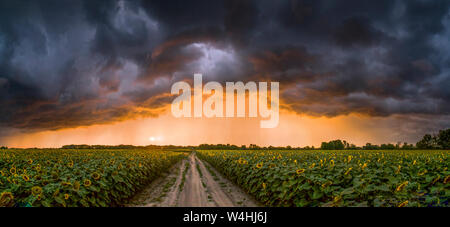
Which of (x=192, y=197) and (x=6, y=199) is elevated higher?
(x=6, y=199)

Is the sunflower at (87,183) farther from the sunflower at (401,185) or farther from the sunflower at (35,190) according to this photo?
the sunflower at (401,185)

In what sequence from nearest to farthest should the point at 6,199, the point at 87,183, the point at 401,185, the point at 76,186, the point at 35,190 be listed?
the point at 401,185
the point at 6,199
the point at 35,190
the point at 76,186
the point at 87,183

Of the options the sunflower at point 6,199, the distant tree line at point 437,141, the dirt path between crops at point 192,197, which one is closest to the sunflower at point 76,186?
the sunflower at point 6,199

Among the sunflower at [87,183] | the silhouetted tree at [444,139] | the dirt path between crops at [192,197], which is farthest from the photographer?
the silhouetted tree at [444,139]

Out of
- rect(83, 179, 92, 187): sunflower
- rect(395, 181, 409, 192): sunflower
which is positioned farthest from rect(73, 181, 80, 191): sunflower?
rect(395, 181, 409, 192): sunflower

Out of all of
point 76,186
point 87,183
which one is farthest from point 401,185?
point 87,183

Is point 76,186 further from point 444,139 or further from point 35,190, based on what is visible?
point 444,139

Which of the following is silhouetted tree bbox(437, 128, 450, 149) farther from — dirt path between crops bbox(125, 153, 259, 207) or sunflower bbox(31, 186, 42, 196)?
sunflower bbox(31, 186, 42, 196)

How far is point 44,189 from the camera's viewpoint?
17.9ft
